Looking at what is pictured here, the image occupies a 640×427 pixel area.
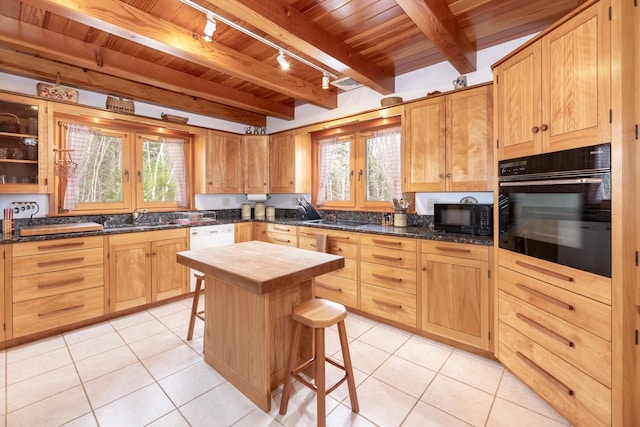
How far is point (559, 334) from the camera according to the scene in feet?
5.23

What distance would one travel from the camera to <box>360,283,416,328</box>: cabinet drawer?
8.53 feet

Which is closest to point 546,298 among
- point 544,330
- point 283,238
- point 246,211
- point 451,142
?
point 544,330

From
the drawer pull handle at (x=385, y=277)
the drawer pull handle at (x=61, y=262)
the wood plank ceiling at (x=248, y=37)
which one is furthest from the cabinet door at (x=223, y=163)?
the drawer pull handle at (x=385, y=277)

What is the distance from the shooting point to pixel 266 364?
5.36 feet

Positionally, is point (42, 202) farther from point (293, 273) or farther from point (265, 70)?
point (293, 273)

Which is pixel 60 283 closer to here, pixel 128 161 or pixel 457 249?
pixel 128 161

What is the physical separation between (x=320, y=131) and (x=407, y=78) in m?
1.36

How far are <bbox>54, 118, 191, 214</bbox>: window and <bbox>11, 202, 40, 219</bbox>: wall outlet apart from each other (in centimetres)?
18

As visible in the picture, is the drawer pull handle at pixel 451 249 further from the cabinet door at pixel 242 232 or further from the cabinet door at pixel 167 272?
the cabinet door at pixel 167 272

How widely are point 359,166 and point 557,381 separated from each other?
9.04 feet

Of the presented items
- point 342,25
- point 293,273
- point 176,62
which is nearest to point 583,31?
point 342,25

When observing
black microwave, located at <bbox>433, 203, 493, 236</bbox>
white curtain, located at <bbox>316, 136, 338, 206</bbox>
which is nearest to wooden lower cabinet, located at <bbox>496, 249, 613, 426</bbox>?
black microwave, located at <bbox>433, 203, 493, 236</bbox>

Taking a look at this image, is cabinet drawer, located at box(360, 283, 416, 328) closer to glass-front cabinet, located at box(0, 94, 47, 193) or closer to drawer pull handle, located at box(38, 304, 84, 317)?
drawer pull handle, located at box(38, 304, 84, 317)

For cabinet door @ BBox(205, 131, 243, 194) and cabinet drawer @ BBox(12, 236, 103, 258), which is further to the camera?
cabinet door @ BBox(205, 131, 243, 194)
